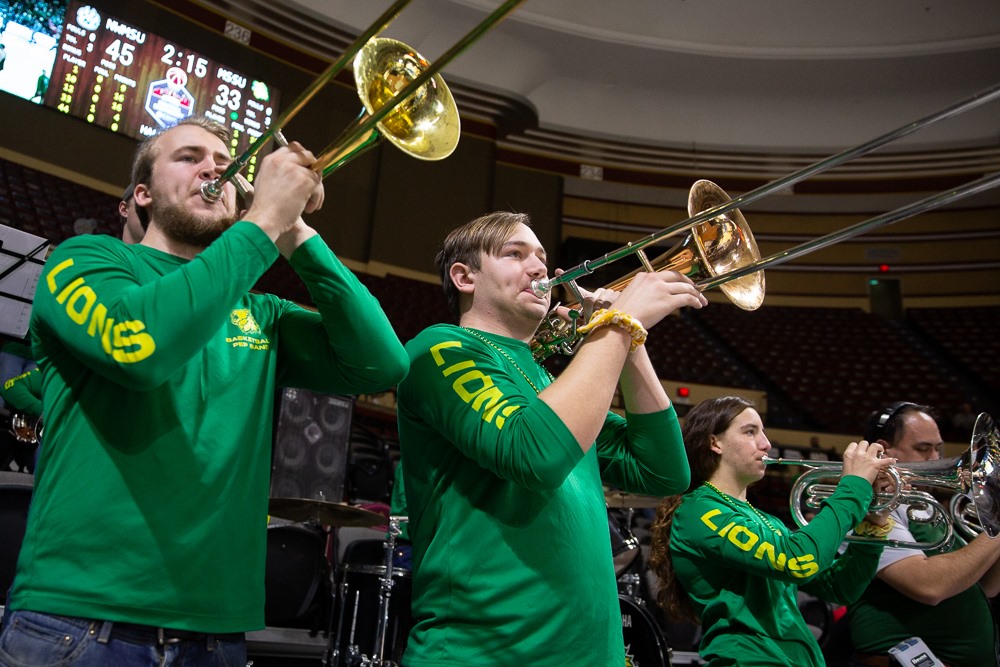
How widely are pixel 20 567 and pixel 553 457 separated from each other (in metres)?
0.93

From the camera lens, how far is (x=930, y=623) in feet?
9.26

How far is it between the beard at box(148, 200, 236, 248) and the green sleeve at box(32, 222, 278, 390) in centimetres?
25

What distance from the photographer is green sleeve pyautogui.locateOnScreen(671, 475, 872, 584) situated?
2.28m

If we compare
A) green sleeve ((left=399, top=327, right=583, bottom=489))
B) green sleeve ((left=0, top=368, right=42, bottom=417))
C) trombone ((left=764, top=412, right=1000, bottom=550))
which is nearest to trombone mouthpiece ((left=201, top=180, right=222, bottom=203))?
green sleeve ((left=399, top=327, right=583, bottom=489))

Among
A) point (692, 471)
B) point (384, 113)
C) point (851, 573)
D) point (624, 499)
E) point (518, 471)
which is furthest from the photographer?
point (624, 499)

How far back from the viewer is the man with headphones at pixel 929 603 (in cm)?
274

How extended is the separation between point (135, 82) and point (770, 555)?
10.6 metres

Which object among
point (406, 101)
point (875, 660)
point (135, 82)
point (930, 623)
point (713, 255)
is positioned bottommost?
point (875, 660)

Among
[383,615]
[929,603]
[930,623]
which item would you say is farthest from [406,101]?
[383,615]

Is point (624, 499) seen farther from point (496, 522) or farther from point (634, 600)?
point (496, 522)

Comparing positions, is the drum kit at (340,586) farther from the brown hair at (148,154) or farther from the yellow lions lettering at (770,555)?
the brown hair at (148,154)

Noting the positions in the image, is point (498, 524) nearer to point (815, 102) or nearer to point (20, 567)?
point (20, 567)

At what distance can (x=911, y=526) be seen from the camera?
303 centimetres

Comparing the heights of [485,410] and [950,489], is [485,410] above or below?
below
